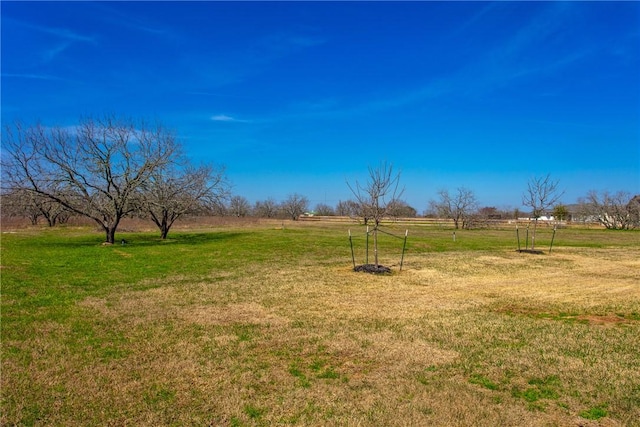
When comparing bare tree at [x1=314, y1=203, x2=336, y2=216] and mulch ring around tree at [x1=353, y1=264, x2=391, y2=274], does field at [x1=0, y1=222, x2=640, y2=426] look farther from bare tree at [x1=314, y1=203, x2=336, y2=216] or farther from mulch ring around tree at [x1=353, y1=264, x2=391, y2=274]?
bare tree at [x1=314, y1=203, x2=336, y2=216]

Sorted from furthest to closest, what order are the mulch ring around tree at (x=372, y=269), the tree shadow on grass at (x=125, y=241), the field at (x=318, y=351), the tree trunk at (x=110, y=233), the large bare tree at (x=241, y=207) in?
the large bare tree at (x=241, y=207) → the tree trunk at (x=110, y=233) → the tree shadow on grass at (x=125, y=241) → the mulch ring around tree at (x=372, y=269) → the field at (x=318, y=351)

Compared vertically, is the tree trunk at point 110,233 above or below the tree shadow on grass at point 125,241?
above

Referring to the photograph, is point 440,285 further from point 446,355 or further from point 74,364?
point 74,364

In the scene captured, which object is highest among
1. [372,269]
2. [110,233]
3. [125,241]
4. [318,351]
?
[110,233]

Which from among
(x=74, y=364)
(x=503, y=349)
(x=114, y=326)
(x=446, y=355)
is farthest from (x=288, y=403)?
(x=114, y=326)

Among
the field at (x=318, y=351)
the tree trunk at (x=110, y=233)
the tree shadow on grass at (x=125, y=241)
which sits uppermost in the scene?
the tree trunk at (x=110, y=233)

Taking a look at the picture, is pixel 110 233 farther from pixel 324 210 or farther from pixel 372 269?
pixel 324 210

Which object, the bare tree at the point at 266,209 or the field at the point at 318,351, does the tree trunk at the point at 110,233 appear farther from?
the bare tree at the point at 266,209

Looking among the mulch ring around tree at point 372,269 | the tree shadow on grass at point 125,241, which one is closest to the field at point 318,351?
the mulch ring around tree at point 372,269

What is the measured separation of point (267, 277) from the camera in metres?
12.1

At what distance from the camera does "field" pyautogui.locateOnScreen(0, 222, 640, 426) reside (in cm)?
387

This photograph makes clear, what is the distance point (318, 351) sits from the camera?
5551mm

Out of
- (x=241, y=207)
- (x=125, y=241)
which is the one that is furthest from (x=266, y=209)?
(x=125, y=241)

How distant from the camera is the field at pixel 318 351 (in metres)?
3.87
